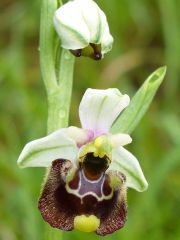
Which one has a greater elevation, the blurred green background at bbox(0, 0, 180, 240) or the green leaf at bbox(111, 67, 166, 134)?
the green leaf at bbox(111, 67, 166, 134)

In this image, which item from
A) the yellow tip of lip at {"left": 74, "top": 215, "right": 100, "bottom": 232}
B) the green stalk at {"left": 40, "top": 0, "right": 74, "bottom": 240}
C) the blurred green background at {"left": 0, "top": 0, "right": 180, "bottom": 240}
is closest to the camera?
the yellow tip of lip at {"left": 74, "top": 215, "right": 100, "bottom": 232}

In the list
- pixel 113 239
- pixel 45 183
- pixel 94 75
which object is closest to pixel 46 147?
pixel 45 183

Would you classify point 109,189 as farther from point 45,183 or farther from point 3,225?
point 3,225

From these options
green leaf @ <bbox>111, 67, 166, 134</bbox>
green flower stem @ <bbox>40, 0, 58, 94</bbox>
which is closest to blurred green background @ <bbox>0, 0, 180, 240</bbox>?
green leaf @ <bbox>111, 67, 166, 134</bbox>

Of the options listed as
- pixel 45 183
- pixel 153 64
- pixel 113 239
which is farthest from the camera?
pixel 153 64

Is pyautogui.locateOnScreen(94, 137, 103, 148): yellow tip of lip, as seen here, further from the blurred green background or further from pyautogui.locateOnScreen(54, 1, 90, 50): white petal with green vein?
the blurred green background

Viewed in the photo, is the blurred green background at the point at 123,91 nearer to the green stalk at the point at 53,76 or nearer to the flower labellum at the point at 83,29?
the green stalk at the point at 53,76

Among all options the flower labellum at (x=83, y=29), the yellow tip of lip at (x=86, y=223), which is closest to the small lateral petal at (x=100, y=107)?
the flower labellum at (x=83, y=29)
